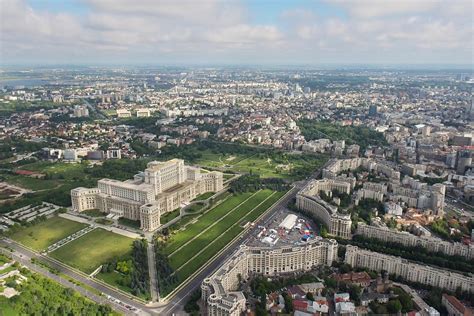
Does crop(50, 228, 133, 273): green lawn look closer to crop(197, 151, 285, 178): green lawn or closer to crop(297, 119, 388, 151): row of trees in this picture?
crop(197, 151, 285, 178): green lawn

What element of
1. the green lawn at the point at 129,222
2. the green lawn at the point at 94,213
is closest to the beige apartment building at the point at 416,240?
the green lawn at the point at 129,222

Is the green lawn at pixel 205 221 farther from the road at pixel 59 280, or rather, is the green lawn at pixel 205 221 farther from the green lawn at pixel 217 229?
the road at pixel 59 280

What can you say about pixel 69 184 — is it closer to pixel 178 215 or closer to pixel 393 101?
pixel 178 215

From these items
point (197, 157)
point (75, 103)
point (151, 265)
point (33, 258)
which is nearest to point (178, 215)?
point (151, 265)

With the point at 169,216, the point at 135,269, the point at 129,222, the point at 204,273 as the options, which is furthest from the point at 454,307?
the point at 129,222

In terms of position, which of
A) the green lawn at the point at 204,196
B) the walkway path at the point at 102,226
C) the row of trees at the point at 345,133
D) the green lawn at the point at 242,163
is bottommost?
the walkway path at the point at 102,226

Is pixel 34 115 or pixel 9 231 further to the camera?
pixel 34 115

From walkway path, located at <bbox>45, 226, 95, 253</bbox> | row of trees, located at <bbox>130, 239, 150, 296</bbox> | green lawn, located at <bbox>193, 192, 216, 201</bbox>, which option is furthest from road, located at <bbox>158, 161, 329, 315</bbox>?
walkway path, located at <bbox>45, 226, 95, 253</bbox>

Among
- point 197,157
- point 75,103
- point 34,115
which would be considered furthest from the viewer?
point 75,103
